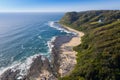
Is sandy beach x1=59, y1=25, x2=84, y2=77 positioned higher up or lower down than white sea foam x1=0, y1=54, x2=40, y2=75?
higher up

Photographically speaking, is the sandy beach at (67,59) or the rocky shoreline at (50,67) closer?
the rocky shoreline at (50,67)

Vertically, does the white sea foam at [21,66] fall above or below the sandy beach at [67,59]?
below

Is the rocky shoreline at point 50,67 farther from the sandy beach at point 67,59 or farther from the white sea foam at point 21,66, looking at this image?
the white sea foam at point 21,66

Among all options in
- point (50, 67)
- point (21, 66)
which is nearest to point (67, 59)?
point (50, 67)

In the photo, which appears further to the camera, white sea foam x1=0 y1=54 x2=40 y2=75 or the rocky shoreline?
white sea foam x1=0 y1=54 x2=40 y2=75

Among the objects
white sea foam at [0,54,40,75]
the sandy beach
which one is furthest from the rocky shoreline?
white sea foam at [0,54,40,75]

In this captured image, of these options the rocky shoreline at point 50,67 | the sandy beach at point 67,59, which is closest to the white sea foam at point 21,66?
the rocky shoreline at point 50,67

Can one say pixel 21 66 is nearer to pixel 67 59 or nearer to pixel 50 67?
pixel 50 67

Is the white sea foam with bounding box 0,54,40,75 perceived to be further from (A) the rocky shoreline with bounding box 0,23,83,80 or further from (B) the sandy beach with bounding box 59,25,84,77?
(B) the sandy beach with bounding box 59,25,84,77

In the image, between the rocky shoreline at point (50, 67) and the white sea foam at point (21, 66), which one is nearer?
the rocky shoreline at point (50, 67)

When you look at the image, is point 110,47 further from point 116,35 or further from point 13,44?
point 13,44

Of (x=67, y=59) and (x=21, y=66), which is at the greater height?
(x=67, y=59)
